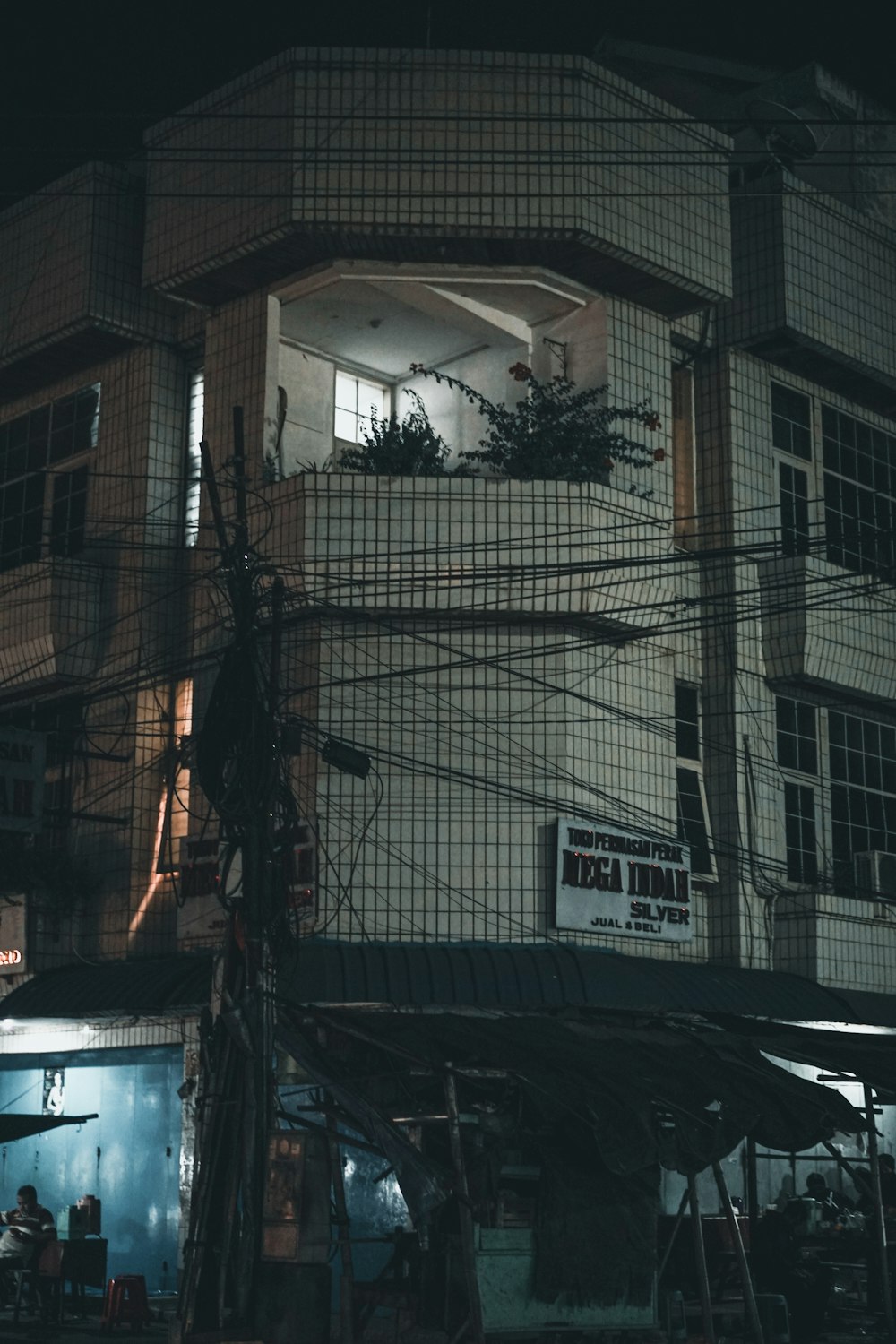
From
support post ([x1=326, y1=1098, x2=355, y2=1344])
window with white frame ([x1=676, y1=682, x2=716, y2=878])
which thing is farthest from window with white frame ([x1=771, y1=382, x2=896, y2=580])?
support post ([x1=326, y1=1098, x2=355, y2=1344])

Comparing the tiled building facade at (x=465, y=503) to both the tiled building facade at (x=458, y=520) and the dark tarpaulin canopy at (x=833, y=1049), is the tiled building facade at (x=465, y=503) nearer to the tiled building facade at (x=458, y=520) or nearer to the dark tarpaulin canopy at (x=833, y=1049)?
the tiled building facade at (x=458, y=520)

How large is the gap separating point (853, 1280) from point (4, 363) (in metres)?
15.4

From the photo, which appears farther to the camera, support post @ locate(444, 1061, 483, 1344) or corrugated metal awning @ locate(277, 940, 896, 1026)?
corrugated metal awning @ locate(277, 940, 896, 1026)

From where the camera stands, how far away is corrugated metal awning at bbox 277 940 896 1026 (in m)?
18.5

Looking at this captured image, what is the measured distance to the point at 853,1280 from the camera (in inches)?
803

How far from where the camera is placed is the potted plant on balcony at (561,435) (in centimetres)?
2102

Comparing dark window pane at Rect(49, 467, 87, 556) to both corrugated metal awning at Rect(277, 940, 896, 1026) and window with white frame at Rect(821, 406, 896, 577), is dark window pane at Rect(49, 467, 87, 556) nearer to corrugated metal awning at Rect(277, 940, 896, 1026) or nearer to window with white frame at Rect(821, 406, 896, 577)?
corrugated metal awning at Rect(277, 940, 896, 1026)

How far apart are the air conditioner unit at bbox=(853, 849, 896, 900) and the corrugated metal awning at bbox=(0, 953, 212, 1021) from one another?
8.24 metres

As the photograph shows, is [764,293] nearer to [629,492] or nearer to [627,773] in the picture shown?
[629,492]

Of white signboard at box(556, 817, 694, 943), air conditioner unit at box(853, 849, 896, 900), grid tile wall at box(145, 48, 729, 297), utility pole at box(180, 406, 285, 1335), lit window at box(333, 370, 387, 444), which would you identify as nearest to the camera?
utility pole at box(180, 406, 285, 1335)

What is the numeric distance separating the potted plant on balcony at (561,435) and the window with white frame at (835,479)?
2684 millimetres

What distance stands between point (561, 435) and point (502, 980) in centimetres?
634

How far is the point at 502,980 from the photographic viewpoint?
741 inches

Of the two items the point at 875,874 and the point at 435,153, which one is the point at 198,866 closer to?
the point at 875,874
